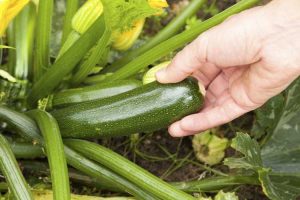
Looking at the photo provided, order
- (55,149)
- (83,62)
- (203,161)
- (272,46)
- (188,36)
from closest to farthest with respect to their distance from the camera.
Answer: (272,46), (55,149), (188,36), (83,62), (203,161)

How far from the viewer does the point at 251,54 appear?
1928 millimetres

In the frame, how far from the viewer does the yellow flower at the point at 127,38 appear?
2.52m

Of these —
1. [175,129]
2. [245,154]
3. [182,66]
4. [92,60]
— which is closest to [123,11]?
[182,66]

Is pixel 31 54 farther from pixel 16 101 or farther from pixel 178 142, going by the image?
pixel 178 142

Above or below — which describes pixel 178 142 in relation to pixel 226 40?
above

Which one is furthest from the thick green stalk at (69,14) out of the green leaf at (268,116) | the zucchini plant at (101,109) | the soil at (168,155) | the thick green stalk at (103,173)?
the green leaf at (268,116)

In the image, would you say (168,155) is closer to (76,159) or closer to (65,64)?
(76,159)

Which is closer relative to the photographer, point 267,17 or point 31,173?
point 267,17

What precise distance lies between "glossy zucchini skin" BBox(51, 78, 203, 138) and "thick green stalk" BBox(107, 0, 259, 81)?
0.14m

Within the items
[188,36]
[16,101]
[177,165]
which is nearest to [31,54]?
[16,101]

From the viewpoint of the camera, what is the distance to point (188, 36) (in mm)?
2193

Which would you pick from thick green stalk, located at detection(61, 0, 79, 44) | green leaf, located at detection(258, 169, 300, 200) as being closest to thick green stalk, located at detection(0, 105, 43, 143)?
thick green stalk, located at detection(61, 0, 79, 44)

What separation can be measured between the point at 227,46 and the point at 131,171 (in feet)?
1.74

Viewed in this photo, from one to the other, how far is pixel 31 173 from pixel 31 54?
495 millimetres
